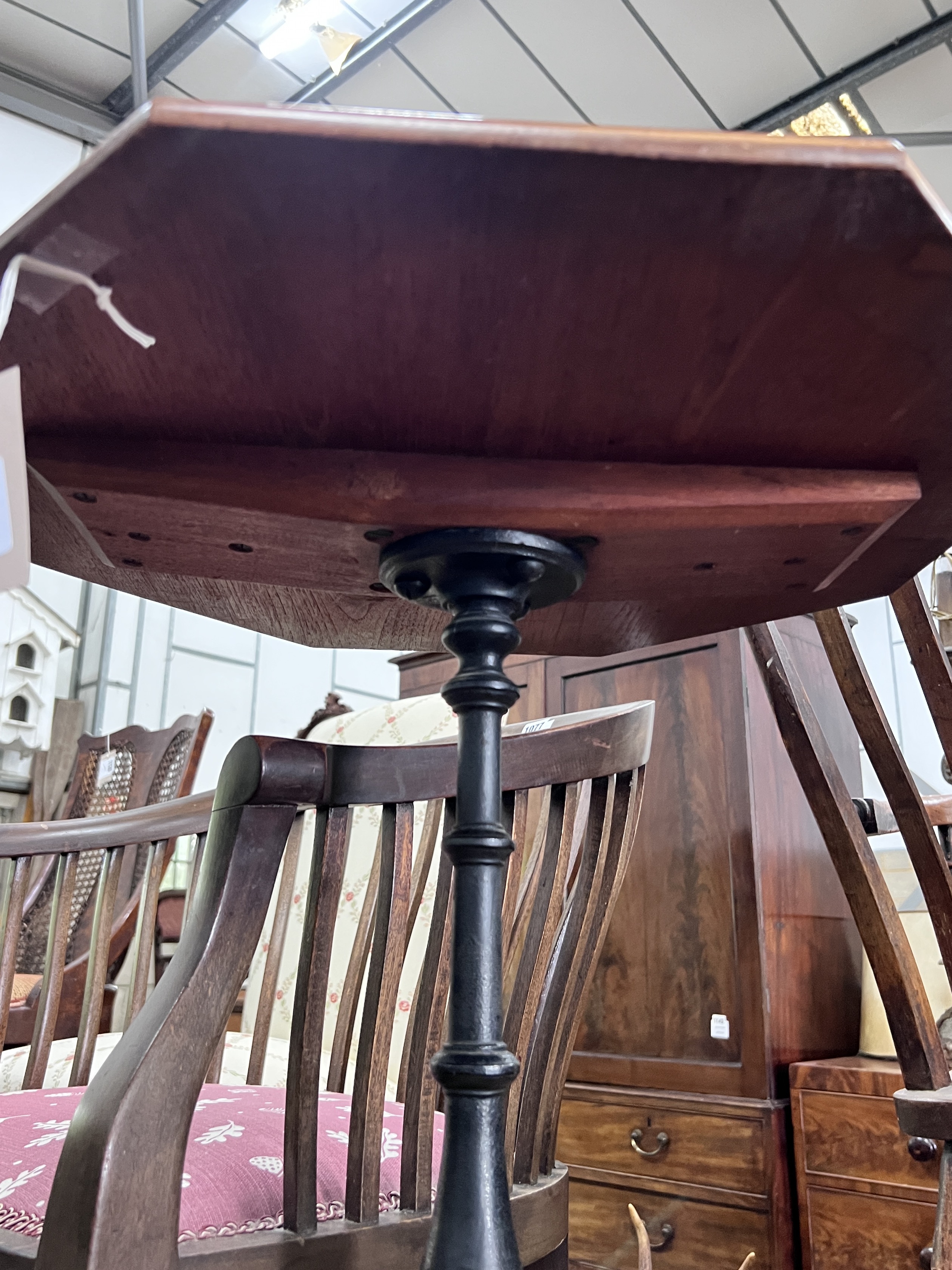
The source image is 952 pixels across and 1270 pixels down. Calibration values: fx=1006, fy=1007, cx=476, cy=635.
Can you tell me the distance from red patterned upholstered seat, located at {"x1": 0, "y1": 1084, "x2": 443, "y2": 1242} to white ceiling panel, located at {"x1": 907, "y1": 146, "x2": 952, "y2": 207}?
3094mm

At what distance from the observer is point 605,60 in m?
2.97

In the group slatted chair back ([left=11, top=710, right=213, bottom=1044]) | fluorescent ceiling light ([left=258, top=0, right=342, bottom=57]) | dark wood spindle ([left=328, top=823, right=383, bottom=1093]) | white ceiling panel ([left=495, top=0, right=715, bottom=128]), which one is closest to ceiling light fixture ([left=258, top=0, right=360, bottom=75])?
fluorescent ceiling light ([left=258, top=0, right=342, bottom=57])

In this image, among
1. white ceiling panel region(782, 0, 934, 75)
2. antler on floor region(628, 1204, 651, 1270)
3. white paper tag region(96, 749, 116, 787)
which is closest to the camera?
antler on floor region(628, 1204, 651, 1270)

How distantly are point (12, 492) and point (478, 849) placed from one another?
0.95 feet

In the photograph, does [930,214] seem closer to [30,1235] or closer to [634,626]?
[634,626]

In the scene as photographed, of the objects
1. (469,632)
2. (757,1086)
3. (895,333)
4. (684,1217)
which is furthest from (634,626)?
(684,1217)

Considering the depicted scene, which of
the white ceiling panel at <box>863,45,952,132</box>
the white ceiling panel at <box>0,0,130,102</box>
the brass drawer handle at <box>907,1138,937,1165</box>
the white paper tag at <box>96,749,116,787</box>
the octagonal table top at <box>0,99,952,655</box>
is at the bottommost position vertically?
the brass drawer handle at <box>907,1138,937,1165</box>

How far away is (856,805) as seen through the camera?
1027 mm

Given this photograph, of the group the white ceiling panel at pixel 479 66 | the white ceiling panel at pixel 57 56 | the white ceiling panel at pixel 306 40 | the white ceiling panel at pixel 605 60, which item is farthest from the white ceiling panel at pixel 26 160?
the white ceiling panel at pixel 605 60

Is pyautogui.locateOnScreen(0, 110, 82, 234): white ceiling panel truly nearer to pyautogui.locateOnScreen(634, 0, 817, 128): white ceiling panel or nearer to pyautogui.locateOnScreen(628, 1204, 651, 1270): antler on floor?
pyautogui.locateOnScreen(634, 0, 817, 128): white ceiling panel

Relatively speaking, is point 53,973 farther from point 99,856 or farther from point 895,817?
point 99,856

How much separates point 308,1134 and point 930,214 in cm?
52

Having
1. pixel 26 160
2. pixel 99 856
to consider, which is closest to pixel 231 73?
pixel 26 160

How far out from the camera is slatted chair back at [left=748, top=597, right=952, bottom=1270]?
0.76m
